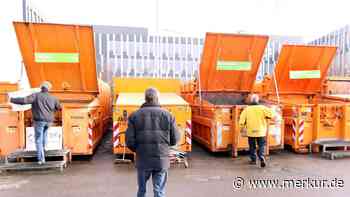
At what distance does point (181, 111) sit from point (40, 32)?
11.3 ft

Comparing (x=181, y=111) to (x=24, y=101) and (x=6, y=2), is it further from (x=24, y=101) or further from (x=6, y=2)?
(x=6, y=2)

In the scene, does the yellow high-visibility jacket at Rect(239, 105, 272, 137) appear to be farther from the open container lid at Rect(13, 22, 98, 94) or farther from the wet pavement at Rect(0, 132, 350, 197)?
the open container lid at Rect(13, 22, 98, 94)

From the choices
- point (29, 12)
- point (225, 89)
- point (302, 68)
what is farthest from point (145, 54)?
point (302, 68)

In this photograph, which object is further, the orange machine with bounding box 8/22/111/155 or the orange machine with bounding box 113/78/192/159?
the orange machine with bounding box 8/22/111/155

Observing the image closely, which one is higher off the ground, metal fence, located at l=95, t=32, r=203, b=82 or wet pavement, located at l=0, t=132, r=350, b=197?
metal fence, located at l=95, t=32, r=203, b=82

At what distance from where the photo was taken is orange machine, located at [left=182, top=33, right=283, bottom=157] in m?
5.84

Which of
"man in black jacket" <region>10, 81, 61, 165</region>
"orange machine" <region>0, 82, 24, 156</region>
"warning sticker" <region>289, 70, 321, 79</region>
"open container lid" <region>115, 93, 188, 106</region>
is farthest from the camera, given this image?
"warning sticker" <region>289, 70, 321, 79</region>

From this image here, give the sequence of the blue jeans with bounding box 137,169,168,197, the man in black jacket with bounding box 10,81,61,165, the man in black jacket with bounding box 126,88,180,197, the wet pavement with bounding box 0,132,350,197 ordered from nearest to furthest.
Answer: the man in black jacket with bounding box 126,88,180,197
the blue jeans with bounding box 137,169,168,197
the wet pavement with bounding box 0,132,350,197
the man in black jacket with bounding box 10,81,61,165

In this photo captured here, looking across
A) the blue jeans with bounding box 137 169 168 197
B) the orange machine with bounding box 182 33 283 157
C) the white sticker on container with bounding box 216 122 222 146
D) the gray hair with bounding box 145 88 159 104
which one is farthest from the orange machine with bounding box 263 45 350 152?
the gray hair with bounding box 145 88 159 104

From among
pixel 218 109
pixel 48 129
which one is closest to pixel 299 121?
pixel 218 109

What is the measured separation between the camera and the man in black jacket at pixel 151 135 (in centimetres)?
267

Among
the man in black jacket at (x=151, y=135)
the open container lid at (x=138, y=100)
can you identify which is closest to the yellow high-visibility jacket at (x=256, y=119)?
the open container lid at (x=138, y=100)

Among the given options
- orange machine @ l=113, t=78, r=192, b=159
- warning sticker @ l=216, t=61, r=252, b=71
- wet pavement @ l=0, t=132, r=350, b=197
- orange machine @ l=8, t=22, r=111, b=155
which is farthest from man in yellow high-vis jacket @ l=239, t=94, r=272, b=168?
orange machine @ l=8, t=22, r=111, b=155

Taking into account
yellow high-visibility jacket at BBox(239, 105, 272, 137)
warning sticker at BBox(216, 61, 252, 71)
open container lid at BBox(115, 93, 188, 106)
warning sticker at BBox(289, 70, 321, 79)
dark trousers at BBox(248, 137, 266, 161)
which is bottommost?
dark trousers at BBox(248, 137, 266, 161)
